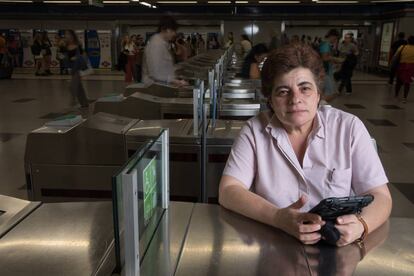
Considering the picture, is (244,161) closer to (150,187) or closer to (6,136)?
(150,187)

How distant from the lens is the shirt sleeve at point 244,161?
153 cm

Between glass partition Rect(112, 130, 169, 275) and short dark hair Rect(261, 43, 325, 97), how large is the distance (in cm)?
45

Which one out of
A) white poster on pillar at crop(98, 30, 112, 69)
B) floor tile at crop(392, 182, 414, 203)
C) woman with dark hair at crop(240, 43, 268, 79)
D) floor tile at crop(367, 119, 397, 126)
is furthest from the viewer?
white poster on pillar at crop(98, 30, 112, 69)

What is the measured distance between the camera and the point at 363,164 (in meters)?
1.47

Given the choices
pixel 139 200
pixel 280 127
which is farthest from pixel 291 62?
pixel 139 200

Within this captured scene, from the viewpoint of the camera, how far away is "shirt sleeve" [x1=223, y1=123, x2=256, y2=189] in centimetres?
153

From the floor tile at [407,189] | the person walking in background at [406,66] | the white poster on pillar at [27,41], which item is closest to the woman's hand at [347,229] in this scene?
the floor tile at [407,189]

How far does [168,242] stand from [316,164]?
59cm

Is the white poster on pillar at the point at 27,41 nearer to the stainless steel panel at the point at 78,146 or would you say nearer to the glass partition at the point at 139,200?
the stainless steel panel at the point at 78,146

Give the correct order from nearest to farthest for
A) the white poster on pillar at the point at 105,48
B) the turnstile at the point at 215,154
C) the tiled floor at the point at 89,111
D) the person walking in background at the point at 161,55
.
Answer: the turnstile at the point at 215,154 < the tiled floor at the point at 89,111 < the person walking in background at the point at 161,55 < the white poster on pillar at the point at 105,48

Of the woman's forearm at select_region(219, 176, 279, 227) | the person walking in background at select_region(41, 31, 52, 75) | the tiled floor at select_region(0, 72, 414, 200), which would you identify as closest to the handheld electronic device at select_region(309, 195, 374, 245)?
the woman's forearm at select_region(219, 176, 279, 227)

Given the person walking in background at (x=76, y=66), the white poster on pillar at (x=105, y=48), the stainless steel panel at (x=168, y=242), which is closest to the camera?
the stainless steel panel at (x=168, y=242)

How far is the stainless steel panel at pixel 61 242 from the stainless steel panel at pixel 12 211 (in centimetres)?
3

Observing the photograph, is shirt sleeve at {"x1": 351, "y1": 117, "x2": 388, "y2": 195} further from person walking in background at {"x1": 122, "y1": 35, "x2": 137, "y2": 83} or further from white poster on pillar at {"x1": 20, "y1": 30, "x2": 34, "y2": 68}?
white poster on pillar at {"x1": 20, "y1": 30, "x2": 34, "y2": 68}
